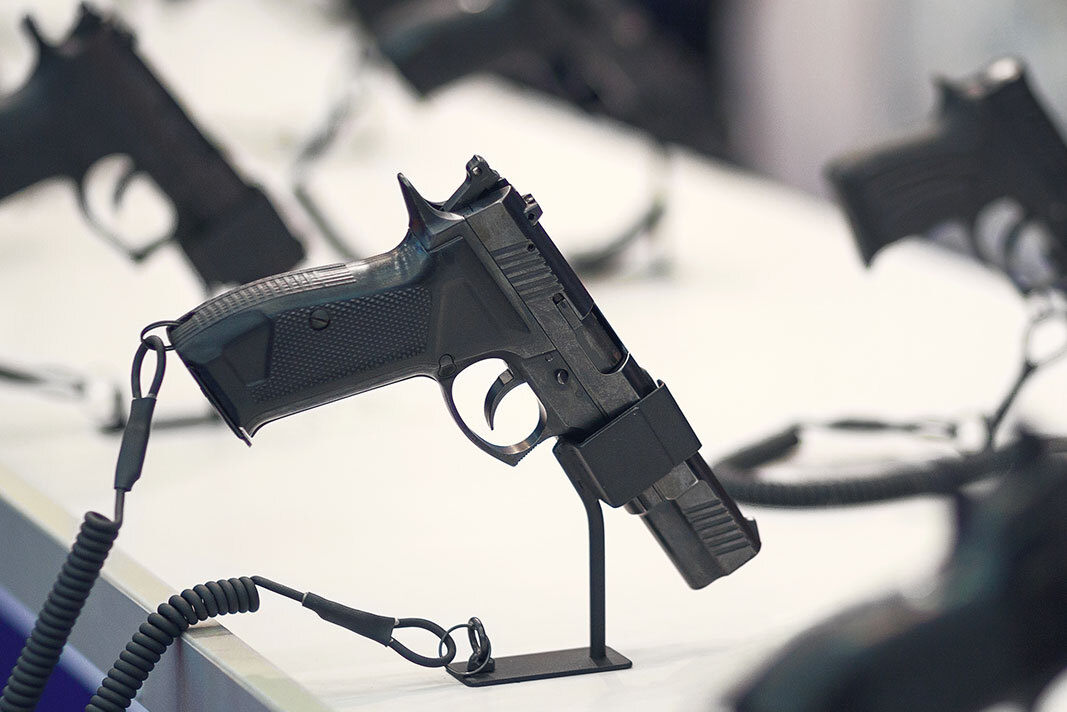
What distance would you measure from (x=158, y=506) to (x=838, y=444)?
86 centimetres

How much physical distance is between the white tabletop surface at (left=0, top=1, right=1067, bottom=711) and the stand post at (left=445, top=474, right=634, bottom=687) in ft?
0.04

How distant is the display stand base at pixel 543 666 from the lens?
112 cm

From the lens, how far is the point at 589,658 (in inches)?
46.1

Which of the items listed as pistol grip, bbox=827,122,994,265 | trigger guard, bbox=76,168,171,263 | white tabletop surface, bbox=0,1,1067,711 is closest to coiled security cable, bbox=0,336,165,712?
white tabletop surface, bbox=0,1,1067,711

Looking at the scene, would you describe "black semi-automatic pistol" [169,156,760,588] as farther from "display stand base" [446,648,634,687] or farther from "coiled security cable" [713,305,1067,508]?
"coiled security cable" [713,305,1067,508]

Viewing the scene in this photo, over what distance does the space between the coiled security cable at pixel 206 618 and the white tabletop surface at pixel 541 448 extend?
0.04 m

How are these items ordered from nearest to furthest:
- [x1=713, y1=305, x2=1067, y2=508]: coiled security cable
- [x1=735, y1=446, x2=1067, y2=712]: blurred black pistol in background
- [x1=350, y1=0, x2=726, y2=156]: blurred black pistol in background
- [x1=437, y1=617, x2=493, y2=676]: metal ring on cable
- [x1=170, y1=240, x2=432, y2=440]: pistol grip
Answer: [x1=735, y1=446, x2=1067, y2=712]: blurred black pistol in background → [x1=170, y1=240, x2=432, y2=440]: pistol grip → [x1=437, y1=617, x2=493, y2=676]: metal ring on cable → [x1=713, y1=305, x2=1067, y2=508]: coiled security cable → [x1=350, y1=0, x2=726, y2=156]: blurred black pistol in background

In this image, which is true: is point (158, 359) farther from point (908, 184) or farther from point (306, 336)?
point (908, 184)

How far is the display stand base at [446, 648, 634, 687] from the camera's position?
112cm

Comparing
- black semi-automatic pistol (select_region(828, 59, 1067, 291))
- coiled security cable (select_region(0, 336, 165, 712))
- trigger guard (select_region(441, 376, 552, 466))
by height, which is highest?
coiled security cable (select_region(0, 336, 165, 712))

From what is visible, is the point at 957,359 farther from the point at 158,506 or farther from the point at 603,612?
the point at 158,506

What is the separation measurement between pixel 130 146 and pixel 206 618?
76cm

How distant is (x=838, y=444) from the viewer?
5.66ft

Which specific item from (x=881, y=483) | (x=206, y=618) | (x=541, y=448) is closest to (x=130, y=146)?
(x=541, y=448)
